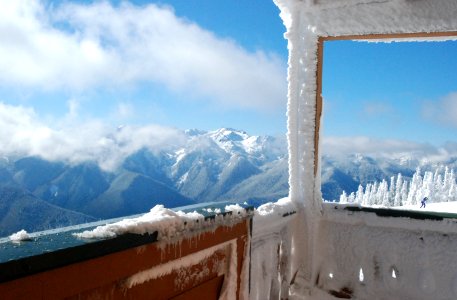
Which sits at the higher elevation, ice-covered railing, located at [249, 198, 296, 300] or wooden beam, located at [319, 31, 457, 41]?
wooden beam, located at [319, 31, 457, 41]

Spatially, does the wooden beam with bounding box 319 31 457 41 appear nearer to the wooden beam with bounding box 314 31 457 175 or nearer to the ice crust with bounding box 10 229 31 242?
the wooden beam with bounding box 314 31 457 175

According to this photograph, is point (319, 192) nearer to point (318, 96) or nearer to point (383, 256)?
point (383, 256)

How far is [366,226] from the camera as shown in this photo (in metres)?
3.70

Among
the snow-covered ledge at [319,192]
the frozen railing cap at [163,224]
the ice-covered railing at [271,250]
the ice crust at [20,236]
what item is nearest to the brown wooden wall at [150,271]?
the frozen railing cap at [163,224]

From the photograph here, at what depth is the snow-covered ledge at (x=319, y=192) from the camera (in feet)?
11.2

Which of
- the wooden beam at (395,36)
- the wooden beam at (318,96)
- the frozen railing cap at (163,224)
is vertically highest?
the wooden beam at (395,36)

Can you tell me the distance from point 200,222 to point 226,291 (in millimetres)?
504

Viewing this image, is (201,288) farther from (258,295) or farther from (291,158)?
(291,158)

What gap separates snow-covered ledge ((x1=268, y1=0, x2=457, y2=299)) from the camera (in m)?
3.42

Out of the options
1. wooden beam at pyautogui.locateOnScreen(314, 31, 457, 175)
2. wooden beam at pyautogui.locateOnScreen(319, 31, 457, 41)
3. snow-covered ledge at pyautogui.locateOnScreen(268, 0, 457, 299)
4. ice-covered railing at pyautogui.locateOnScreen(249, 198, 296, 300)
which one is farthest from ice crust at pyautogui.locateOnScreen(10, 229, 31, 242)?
wooden beam at pyautogui.locateOnScreen(319, 31, 457, 41)

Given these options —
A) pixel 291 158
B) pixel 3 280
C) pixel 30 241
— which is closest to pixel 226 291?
pixel 30 241

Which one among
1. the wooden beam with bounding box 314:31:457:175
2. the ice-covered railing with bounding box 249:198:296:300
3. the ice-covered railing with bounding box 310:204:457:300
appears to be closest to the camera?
the ice-covered railing with bounding box 249:198:296:300

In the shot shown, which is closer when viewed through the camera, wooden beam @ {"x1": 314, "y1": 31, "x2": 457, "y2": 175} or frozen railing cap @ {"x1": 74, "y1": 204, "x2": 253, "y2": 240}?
frozen railing cap @ {"x1": 74, "y1": 204, "x2": 253, "y2": 240}

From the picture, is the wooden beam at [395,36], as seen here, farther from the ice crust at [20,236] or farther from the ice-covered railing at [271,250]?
the ice crust at [20,236]
